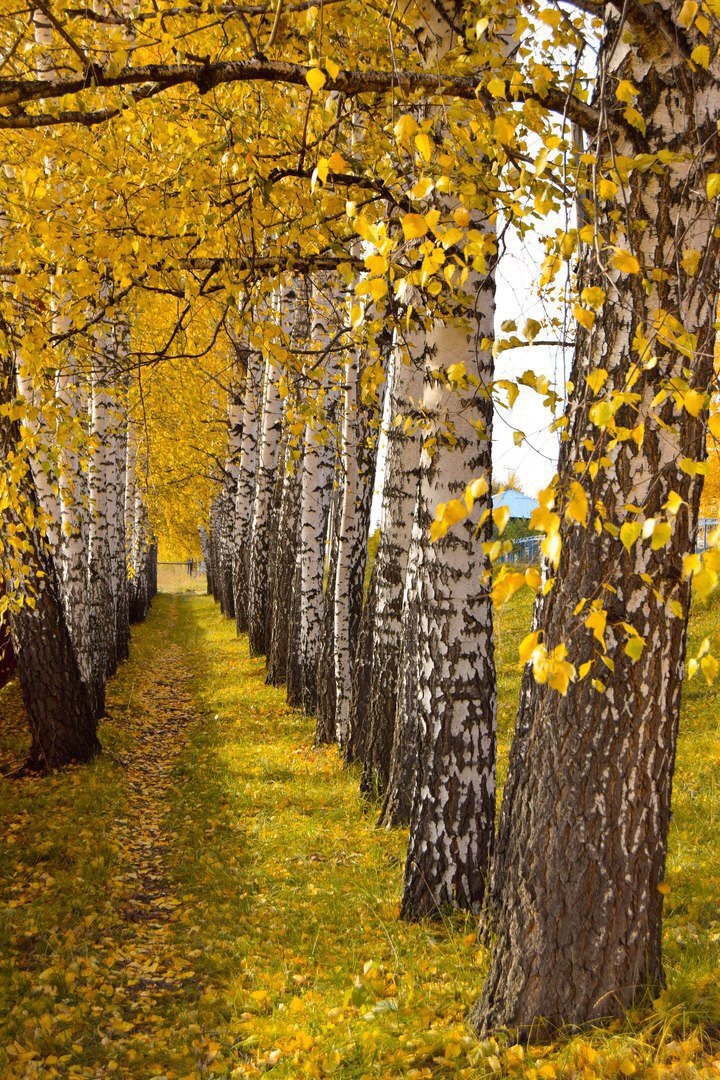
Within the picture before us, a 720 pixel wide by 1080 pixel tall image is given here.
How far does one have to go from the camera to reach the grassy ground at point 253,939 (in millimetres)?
3896

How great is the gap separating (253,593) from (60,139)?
1116cm

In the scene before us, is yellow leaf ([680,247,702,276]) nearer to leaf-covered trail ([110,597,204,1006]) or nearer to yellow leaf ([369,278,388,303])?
yellow leaf ([369,278,388,303])

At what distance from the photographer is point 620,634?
340 centimetres

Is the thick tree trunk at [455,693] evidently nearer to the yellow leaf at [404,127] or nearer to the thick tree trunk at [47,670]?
the yellow leaf at [404,127]

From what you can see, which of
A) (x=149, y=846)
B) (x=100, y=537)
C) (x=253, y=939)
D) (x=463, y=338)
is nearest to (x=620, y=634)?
(x=463, y=338)

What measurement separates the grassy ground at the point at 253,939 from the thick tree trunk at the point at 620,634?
303 mm

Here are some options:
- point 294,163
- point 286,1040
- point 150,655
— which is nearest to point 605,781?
point 286,1040

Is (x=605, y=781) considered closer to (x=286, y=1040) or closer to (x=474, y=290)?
(x=286, y=1040)

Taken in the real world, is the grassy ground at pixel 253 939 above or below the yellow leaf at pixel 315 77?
below

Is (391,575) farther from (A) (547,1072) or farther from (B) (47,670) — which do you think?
(A) (547,1072)

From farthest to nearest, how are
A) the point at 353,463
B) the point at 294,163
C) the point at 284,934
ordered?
1. the point at 353,463
2. the point at 294,163
3. the point at 284,934

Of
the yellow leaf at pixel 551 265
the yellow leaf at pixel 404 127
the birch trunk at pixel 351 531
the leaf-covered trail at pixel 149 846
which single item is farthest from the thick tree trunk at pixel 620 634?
the birch trunk at pixel 351 531

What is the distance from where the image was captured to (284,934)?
18.3 feet

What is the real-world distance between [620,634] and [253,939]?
11.4 ft
